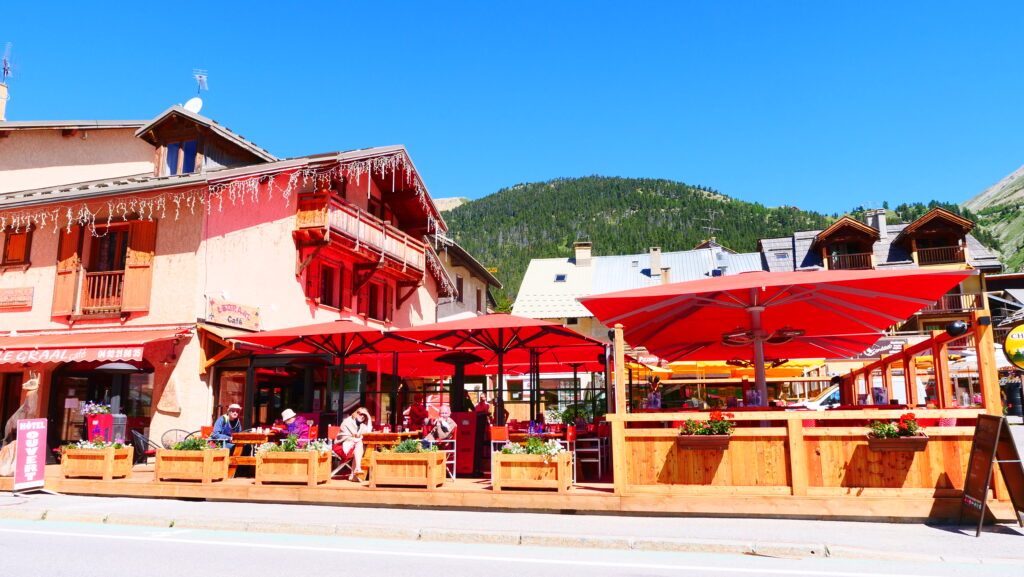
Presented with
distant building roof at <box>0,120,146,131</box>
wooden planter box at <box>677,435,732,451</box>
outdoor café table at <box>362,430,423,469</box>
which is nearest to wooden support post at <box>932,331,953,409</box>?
wooden planter box at <box>677,435,732,451</box>

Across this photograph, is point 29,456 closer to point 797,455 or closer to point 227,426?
point 227,426

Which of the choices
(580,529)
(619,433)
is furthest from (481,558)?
(619,433)

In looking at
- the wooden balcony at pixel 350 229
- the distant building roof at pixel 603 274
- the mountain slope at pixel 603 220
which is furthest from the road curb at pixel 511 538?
the mountain slope at pixel 603 220

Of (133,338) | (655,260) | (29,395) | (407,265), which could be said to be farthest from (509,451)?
(655,260)

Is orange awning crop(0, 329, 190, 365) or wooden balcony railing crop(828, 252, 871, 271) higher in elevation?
wooden balcony railing crop(828, 252, 871, 271)

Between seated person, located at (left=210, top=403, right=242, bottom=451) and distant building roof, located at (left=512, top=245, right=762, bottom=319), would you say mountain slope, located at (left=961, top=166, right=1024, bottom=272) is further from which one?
seated person, located at (left=210, top=403, right=242, bottom=451)

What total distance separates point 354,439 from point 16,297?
11.5 metres

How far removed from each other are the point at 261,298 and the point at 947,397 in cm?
1467

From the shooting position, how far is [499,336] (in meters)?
13.1

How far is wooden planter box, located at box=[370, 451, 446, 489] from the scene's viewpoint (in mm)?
10148

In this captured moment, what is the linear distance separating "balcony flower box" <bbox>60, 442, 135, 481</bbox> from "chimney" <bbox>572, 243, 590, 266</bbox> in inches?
1513

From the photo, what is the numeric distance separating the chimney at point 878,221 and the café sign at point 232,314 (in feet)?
130

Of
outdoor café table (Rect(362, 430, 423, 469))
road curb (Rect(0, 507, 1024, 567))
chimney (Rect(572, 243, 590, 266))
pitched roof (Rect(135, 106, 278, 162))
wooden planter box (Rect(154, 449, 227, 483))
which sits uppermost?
chimney (Rect(572, 243, 590, 266))

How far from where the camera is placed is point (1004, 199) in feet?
625
